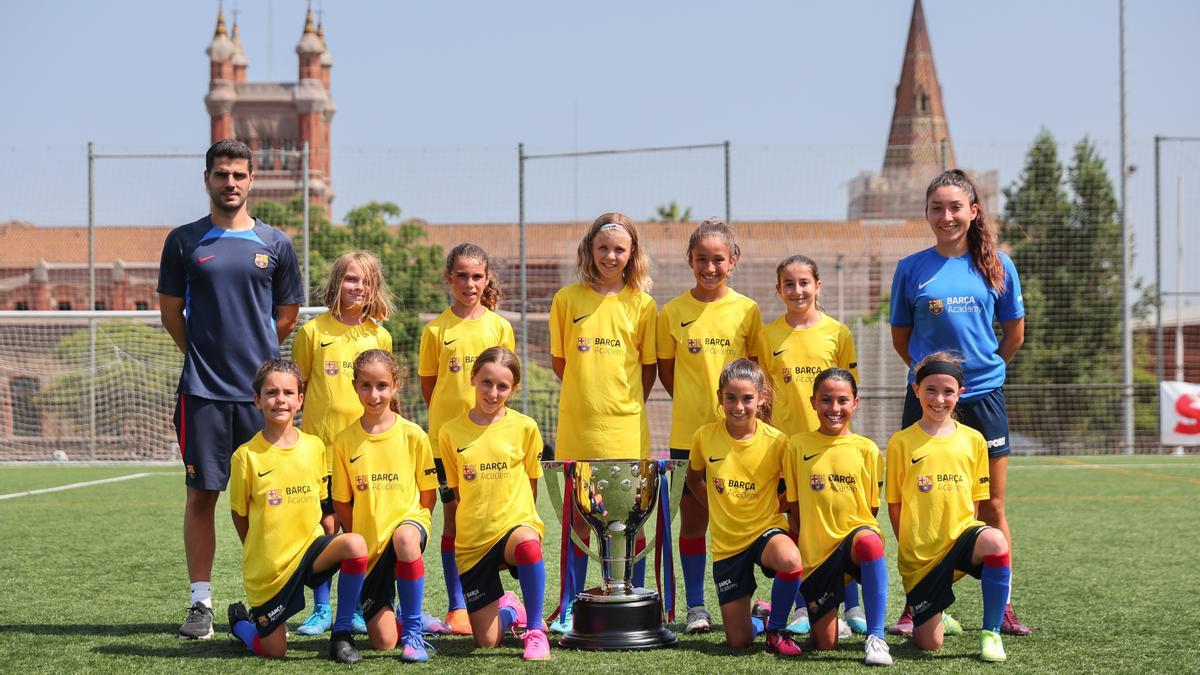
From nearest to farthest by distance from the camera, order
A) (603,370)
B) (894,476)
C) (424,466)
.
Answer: (894,476) → (424,466) → (603,370)

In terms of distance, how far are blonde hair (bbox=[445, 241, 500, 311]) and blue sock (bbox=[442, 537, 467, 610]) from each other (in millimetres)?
961

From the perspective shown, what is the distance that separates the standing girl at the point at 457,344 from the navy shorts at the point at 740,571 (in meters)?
1.00

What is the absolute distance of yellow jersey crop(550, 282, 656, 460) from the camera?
452 cm

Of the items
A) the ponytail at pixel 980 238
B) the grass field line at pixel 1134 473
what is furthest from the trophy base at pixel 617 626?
the grass field line at pixel 1134 473

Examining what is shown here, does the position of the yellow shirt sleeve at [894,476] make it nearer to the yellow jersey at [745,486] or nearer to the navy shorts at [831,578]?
the navy shorts at [831,578]

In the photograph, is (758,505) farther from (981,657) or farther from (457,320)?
(457,320)

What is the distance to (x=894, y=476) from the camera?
4.16 metres

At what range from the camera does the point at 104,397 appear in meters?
15.4

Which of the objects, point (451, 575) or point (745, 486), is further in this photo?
point (451, 575)

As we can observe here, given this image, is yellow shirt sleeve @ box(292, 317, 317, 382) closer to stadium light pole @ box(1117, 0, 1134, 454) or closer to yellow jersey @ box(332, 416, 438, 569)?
yellow jersey @ box(332, 416, 438, 569)

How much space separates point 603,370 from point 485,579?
87 cm

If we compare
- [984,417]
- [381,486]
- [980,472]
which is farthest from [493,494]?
[984,417]

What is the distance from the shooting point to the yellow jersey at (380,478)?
4.18m

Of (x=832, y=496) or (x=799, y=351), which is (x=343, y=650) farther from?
(x=799, y=351)
